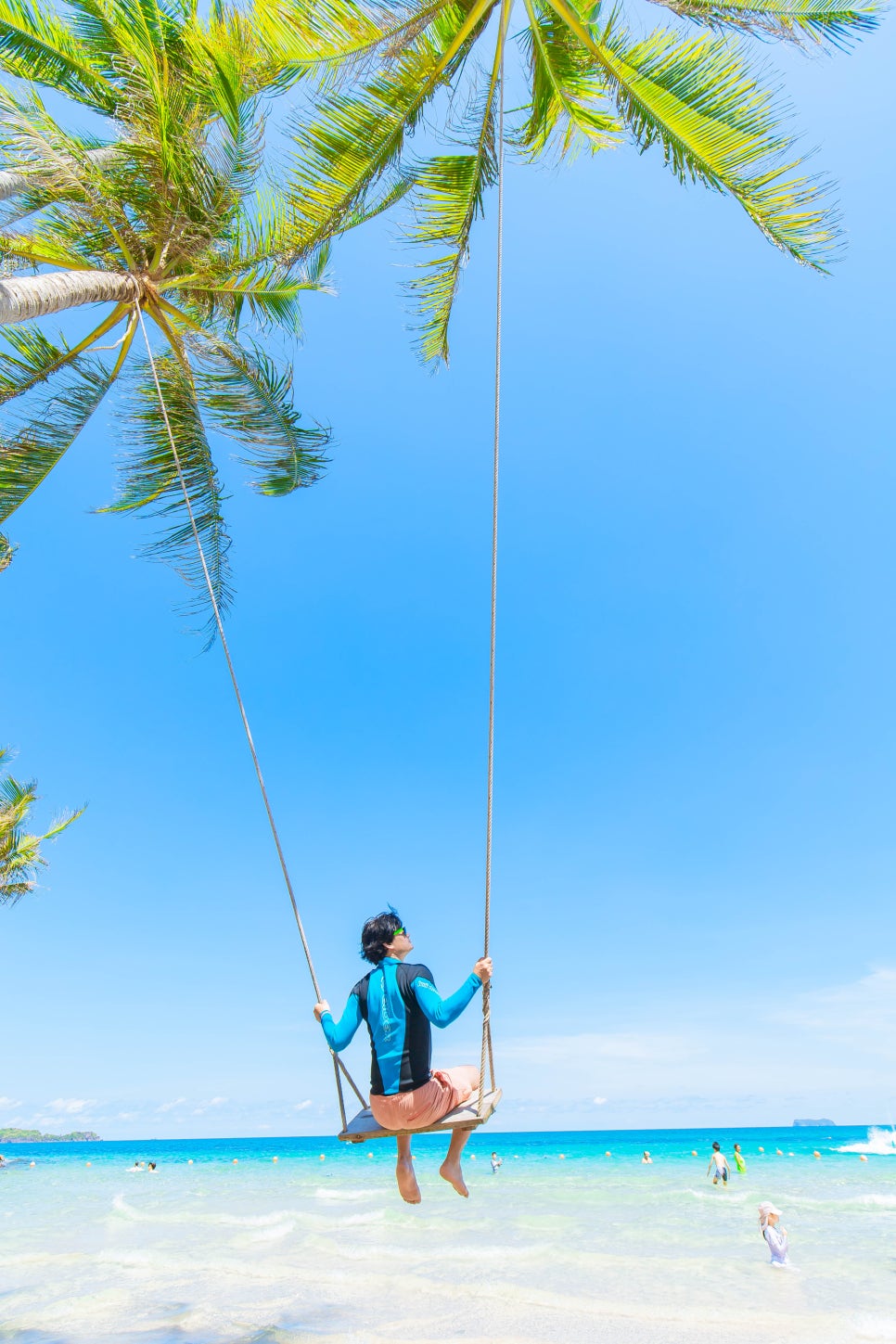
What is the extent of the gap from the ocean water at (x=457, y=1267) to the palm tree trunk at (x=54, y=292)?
355 inches

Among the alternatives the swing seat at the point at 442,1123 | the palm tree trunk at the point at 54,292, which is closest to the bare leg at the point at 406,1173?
the swing seat at the point at 442,1123

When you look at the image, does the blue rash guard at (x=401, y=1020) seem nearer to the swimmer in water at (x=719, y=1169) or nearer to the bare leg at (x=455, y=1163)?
the bare leg at (x=455, y=1163)

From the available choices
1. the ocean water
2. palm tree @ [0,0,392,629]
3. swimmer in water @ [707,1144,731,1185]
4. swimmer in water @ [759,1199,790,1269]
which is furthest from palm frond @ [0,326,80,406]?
swimmer in water @ [707,1144,731,1185]

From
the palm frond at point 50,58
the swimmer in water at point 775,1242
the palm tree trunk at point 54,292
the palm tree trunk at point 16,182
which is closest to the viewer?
the palm tree trunk at point 54,292

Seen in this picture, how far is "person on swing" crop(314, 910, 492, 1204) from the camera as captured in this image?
3.27 metres

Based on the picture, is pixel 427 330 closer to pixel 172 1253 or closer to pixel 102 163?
pixel 102 163

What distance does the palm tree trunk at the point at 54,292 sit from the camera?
165 inches

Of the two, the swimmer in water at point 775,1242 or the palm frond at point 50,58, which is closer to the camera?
the palm frond at point 50,58

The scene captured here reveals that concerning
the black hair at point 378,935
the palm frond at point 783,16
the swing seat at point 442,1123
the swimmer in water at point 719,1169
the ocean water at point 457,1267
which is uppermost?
the palm frond at point 783,16

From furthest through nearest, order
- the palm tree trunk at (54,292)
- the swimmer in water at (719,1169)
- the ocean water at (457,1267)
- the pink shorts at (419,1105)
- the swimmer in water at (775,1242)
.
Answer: the swimmer in water at (719,1169) → the swimmer in water at (775,1242) → the ocean water at (457,1267) → the palm tree trunk at (54,292) → the pink shorts at (419,1105)

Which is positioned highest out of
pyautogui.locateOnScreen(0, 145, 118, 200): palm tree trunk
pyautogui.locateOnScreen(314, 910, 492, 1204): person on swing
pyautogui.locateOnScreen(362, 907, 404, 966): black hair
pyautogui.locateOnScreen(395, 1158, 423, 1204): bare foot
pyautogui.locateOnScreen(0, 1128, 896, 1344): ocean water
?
pyautogui.locateOnScreen(0, 145, 118, 200): palm tree trunk

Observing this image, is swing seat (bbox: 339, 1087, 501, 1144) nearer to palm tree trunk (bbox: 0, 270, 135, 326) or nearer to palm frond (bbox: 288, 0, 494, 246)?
palm tree trunk (bbox: 0, 270, 135, 326)

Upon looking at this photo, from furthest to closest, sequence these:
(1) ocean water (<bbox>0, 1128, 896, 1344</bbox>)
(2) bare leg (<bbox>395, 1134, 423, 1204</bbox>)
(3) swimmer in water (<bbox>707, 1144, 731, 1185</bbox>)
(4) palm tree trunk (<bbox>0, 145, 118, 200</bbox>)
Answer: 1. (3) swimmer in water (<bbox>707, 1144, 731, 1185</bbox>)
2. (1) ocean water (<bbox>0, 1128, 896, 1344</bbox>)
3. (4) palm tree trunk (<bbox>0, 145, 118, 200</bbox>)
4. (2) bare leg (<bbox>395, 1134, 423, 1204</bbox>)

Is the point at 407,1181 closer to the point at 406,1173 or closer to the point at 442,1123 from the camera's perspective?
the point at 406,1173
